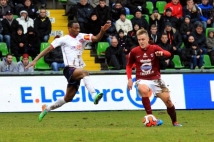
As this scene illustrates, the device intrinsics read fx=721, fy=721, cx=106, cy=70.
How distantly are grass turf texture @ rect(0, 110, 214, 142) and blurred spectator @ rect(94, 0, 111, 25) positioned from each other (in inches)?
271

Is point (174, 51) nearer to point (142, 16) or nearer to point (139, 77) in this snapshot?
point (142, 16)

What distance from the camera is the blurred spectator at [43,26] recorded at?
24.5m

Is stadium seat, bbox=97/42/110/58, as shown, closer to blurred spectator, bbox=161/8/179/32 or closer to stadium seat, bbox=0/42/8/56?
blurred spectator, bbox=161/8/179/32

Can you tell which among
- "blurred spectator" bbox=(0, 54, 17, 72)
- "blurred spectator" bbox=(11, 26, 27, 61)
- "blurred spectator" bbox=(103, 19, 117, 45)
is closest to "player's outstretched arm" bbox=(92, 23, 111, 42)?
"blurred spectator" bbox=(0, 54, 17, 72)

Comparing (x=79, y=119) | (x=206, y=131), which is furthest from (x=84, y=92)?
(x=206, y=131)

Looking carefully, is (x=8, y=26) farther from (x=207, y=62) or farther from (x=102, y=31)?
(x=102, y=31)

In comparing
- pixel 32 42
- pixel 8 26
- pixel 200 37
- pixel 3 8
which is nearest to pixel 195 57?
pixel 200 37

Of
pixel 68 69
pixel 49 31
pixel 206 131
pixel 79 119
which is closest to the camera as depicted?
pixel 206 131

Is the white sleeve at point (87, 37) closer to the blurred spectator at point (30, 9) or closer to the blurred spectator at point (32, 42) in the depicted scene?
the blurred spectator at point (32, 42)

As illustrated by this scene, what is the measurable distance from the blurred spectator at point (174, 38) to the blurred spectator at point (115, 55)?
2049mm

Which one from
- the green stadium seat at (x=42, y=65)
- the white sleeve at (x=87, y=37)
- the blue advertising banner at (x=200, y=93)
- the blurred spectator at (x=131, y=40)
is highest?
the white sleeve at (x=87, y=37)

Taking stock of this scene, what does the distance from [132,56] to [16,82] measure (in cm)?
690

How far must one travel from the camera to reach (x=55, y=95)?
20.5m

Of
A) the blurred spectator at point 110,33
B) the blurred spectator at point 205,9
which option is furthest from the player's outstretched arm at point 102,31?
the blurred spectator at point 205,9
